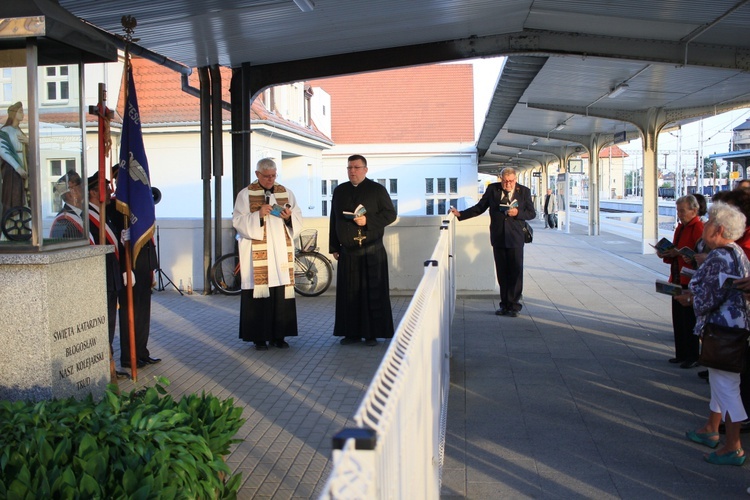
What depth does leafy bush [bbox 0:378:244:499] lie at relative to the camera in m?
3.05

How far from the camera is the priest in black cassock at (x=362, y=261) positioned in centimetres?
817

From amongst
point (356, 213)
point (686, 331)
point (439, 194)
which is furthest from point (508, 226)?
point (439, 194)

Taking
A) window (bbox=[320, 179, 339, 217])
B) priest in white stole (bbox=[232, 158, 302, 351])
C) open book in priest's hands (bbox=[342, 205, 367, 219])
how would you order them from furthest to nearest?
window (bbox=[320, 179, 339, 217]), open book in priest's hands (bbox=[342, 205, 367, 219]), priest in white stole (bbox=[232, 158, 302, 351])

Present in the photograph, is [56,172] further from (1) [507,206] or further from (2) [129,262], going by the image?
(1) [507,206]

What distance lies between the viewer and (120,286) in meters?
6.52

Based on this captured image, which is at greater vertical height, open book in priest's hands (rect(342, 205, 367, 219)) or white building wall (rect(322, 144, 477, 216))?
white building wall (rect(322, 144, 477, 216))

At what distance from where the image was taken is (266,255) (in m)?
7.85

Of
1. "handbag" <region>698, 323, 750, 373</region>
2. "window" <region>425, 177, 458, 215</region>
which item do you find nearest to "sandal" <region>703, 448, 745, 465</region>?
"handbag" <region>698, 323, 750, 373</region>

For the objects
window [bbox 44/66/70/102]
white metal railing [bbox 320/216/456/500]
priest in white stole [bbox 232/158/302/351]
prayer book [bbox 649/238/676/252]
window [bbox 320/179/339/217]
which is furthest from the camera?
window [bbox 320/179/339/217]

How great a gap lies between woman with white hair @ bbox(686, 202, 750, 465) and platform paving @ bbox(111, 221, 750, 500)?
19cm

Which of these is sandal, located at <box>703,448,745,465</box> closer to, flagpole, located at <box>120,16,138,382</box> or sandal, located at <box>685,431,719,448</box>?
sandal, located at <box>685,431,719,448</box>

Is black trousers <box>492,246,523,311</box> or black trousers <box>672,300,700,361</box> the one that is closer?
black trousers <box>672,300,700,361</box>

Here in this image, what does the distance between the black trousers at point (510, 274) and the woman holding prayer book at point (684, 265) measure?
2.54 metres

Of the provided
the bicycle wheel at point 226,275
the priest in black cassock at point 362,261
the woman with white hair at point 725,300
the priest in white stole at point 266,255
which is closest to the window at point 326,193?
the bicycle wheel at point 226,275
